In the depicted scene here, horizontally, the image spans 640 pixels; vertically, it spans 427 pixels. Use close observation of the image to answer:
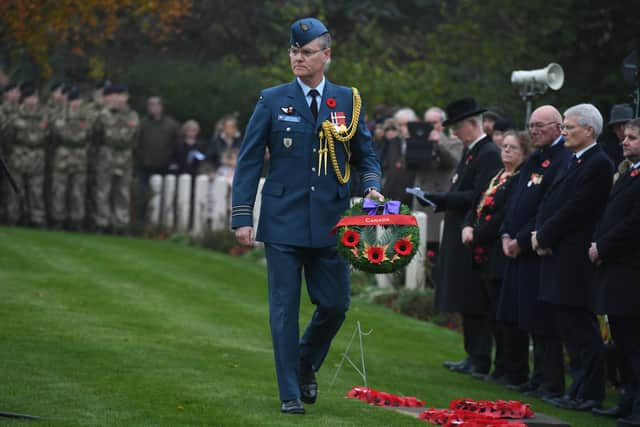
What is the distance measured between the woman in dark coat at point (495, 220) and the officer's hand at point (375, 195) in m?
3.59

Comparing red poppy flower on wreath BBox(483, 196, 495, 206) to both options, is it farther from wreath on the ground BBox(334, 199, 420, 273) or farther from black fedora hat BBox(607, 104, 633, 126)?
wreath on the ground BBox(334, 199, 420, 273)

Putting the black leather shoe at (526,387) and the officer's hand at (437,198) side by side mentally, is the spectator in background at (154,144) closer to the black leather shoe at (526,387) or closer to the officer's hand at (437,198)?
the officer's hand at (437,198)

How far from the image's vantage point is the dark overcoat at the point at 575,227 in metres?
11.0

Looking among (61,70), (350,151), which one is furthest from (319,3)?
(350,151)

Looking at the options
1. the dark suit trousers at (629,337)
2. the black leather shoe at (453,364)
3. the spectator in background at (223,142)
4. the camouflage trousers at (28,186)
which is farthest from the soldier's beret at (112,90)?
the dark suit trousers at (629,337)

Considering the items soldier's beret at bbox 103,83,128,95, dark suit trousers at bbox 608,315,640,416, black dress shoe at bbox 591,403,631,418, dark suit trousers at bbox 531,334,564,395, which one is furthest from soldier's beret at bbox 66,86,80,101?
dark suit trousers at bbox 608,315,640,416

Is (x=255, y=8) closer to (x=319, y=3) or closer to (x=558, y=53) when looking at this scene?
(x=319, y=3)

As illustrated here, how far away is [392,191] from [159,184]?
25.6 ft

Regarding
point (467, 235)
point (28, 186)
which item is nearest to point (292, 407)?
point (467, 235)

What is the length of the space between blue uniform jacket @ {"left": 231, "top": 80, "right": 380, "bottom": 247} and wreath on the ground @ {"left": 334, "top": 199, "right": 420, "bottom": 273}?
24 cm

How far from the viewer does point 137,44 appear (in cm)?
3553

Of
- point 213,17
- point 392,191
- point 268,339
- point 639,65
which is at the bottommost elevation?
point 268,339

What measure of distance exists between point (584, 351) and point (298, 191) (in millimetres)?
3390

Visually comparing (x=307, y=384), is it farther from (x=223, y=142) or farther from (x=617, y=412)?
(x=223, y=142)
